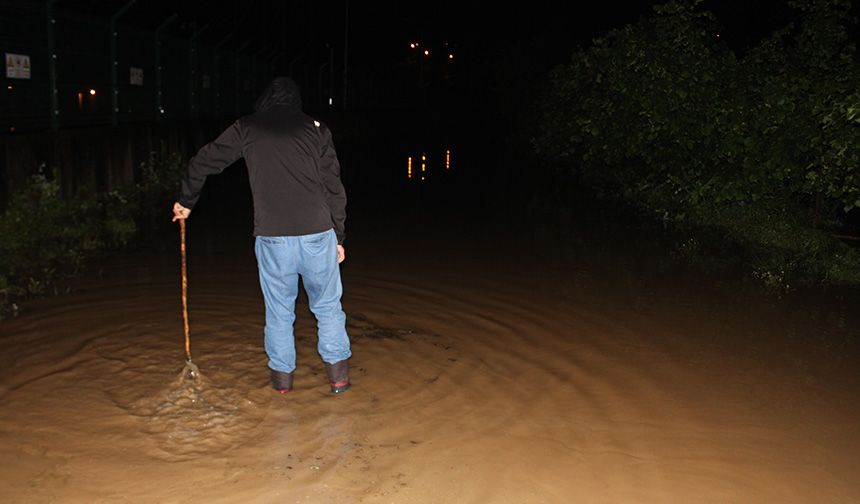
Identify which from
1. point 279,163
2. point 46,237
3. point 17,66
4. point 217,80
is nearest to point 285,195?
point 279,163

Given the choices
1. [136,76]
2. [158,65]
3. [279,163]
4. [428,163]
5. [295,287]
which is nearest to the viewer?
[279,163]

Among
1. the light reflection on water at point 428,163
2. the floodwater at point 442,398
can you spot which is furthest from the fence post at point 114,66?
the light reflection on water at point 428,163

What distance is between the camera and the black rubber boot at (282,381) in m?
4.73

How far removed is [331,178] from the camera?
4531 mm

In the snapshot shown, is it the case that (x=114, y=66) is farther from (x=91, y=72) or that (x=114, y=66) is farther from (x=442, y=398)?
(x=442, y=398)

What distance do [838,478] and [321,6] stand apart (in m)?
43.5

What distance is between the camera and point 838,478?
4.04 metres

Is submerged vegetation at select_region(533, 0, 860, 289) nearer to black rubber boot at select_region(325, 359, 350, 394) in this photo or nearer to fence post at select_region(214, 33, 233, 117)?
black rubber boot at select_region(325, 359, 350, 394)

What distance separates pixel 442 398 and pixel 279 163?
5.54 feet

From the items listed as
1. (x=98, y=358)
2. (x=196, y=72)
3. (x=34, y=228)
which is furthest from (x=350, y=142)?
(x=98, y=358)

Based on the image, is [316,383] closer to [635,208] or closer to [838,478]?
[838,478]

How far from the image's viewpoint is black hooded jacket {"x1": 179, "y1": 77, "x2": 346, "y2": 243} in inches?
174

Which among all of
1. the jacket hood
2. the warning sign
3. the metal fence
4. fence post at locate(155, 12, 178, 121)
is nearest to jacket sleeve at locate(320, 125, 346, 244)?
the jacket hood

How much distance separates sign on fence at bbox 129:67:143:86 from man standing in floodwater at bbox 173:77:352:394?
9634 mm
